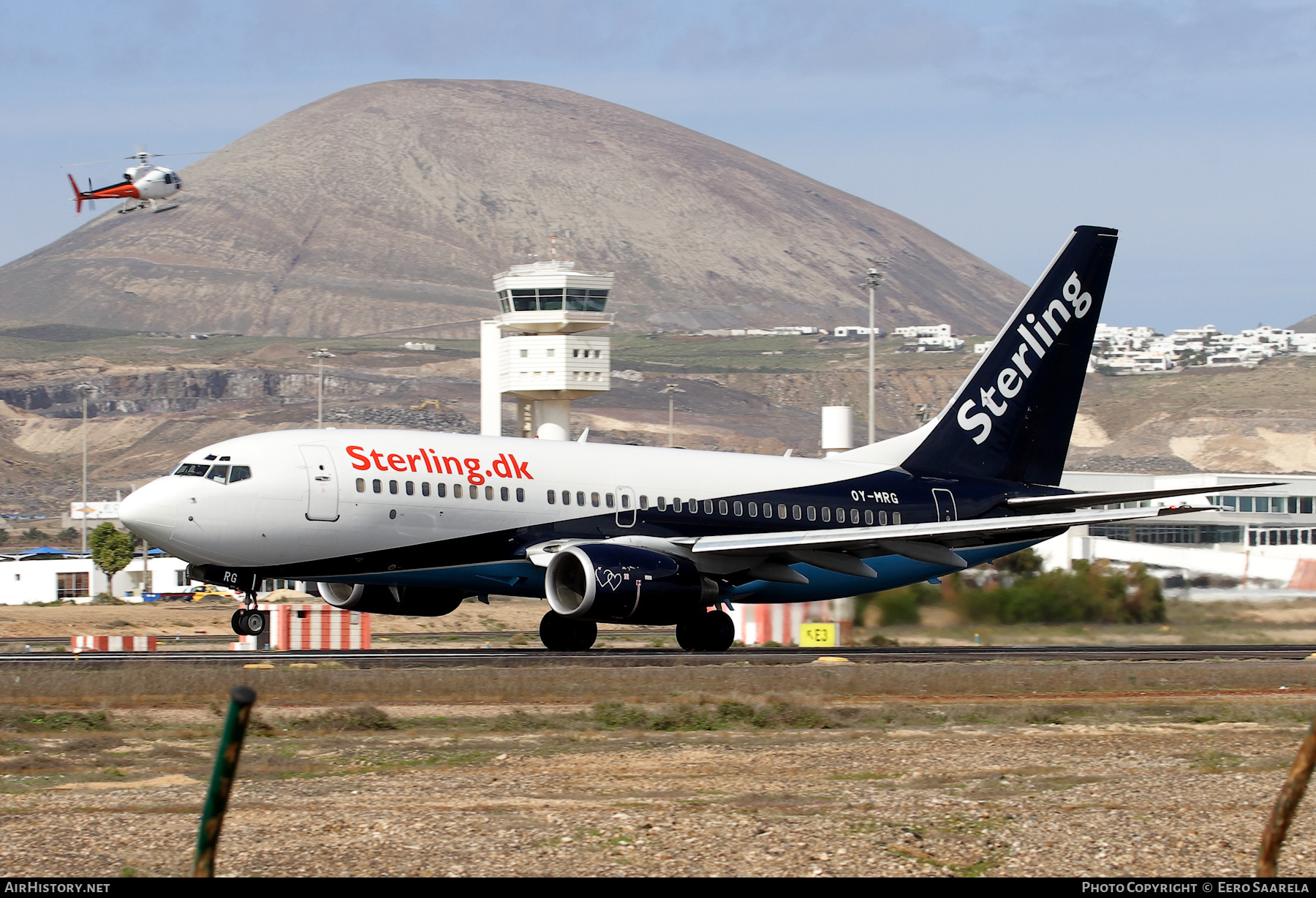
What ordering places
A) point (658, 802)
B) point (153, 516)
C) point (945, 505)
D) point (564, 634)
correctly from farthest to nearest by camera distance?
Answer: 1. point (945, 505)
2. point (564, 634)
3. point (153, 516)
4. point (658, 802)

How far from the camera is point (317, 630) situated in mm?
35344

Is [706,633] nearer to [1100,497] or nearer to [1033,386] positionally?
[1100,497]

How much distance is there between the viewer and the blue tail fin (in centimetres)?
3516

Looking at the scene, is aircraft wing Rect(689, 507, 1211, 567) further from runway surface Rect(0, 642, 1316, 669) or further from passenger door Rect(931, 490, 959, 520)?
passenger door Rect(931, 490, 959, 520)

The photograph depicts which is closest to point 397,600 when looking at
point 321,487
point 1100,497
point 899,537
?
point 321,487

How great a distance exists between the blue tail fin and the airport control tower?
46.4 meters

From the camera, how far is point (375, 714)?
711 inches

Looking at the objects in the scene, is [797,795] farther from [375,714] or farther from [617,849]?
[375,714]

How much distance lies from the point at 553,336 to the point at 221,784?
2997 inches

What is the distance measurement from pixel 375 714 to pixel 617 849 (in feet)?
26.3

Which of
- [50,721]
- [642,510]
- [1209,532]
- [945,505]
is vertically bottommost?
[50,721]

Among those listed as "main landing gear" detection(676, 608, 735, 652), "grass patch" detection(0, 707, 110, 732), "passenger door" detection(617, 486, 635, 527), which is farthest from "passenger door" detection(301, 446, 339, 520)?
"grass patch" detection(0, 707, 110, 732)

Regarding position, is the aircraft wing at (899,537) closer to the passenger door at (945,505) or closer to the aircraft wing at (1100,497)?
the aircraft wing at (1100,497)
